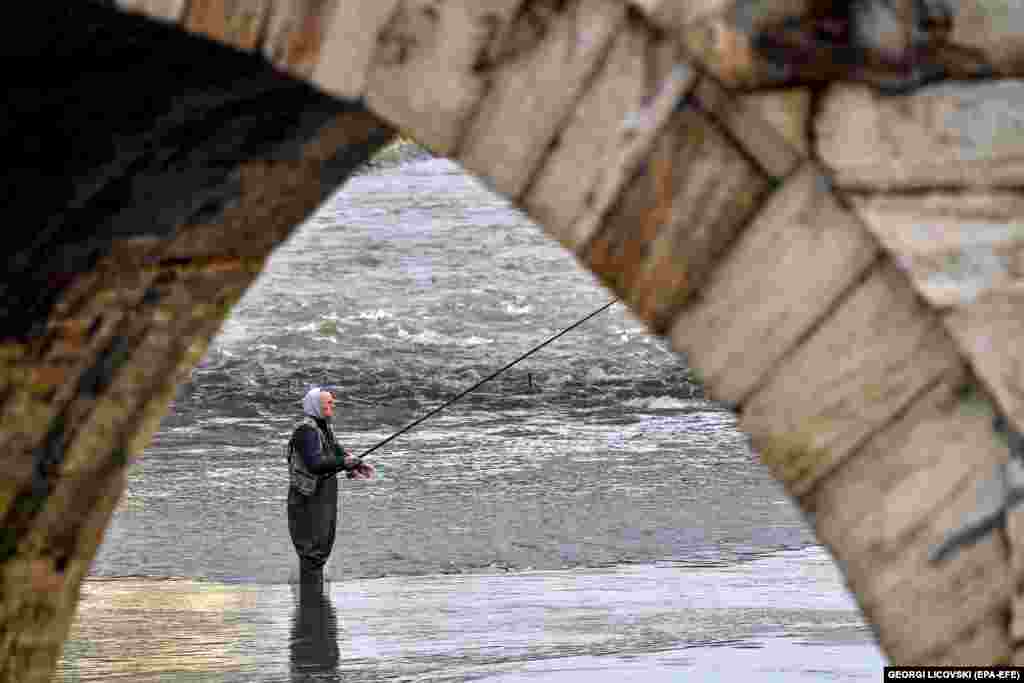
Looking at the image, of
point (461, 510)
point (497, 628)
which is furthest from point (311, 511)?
point (461, 510)

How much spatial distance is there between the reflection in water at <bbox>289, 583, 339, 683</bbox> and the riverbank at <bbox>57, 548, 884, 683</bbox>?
17 mm

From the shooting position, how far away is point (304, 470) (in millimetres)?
13734

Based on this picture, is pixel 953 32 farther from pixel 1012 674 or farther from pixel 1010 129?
pixel 1012 674

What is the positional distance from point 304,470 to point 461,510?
4842 millimetres

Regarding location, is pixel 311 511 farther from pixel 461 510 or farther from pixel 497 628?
pixel 461 510

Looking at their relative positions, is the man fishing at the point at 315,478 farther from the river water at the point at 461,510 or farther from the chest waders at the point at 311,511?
the river water at the point at 461,510

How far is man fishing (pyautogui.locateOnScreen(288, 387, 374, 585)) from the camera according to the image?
13.2 meters

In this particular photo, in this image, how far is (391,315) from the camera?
28406 millimetres

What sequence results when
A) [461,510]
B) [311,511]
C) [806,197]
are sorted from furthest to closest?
[461,510] → [311,511] → [806,197]

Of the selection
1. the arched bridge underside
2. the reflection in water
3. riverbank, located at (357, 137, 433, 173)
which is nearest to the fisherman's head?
the reflection in water

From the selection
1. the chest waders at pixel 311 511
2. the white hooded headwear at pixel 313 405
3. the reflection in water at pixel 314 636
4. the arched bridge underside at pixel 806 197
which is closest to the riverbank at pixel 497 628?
the reflection in water at pixel 314 636

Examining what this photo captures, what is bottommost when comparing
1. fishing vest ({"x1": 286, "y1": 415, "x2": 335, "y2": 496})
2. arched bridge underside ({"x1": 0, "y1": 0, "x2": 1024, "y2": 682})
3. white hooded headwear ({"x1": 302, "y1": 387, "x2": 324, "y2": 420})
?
fishing vest ({"x1": 286, "y1": 415, "x2": 335, "y2": 496})

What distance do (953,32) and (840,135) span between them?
0.73 feet

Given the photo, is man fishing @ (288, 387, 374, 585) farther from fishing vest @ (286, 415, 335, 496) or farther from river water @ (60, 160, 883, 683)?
river water @ (60, 160, 883, 683)
